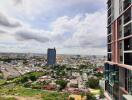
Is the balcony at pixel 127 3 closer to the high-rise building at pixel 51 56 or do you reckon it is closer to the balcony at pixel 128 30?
the balcony at pixel 128 30

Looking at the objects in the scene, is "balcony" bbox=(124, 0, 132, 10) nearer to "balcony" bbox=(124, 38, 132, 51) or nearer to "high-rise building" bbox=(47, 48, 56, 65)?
"balcony" bbox=(124, 38, 132, 51)

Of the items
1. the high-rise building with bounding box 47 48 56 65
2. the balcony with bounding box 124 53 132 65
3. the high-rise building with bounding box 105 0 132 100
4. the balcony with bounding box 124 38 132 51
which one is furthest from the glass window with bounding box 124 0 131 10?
the high-rise building with bounding box 47 48 56 65

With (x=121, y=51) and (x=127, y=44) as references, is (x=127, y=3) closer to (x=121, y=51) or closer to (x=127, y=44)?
(x=127, y=44)

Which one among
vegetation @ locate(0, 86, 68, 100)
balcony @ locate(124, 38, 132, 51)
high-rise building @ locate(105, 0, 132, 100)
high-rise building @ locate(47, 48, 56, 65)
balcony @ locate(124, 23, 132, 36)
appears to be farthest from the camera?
high-rise building @ locate(47, 48, 56, 65)

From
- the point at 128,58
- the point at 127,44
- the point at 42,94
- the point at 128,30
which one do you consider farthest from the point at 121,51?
the point at 42,94

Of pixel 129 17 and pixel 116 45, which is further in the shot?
pixel 116 45

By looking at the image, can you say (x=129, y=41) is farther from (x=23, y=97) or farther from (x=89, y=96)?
(x=23, y=97)

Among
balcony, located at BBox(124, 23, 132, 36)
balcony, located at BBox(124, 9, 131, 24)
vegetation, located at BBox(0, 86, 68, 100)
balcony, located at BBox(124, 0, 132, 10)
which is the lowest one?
vegetation, located at BBox(0, 86, 68, 100)

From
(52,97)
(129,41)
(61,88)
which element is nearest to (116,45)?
(129,41)
